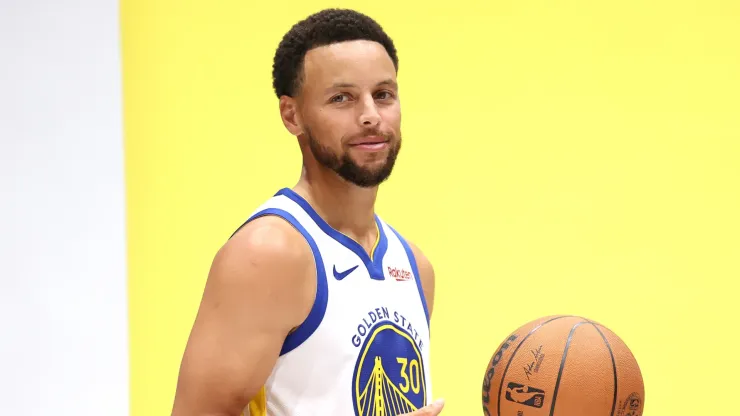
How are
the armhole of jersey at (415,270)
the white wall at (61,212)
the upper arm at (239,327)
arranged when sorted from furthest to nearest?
1. the white wall at (61,212)
2. the armhole of jersey at (415,270)
3. the upper arm at (239,327)

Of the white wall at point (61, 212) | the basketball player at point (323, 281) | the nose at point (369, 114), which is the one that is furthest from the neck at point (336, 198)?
the white wall at point (61, 212)

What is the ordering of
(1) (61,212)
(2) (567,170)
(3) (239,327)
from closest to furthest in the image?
(3) (239,327), (1) (61,212), (2) (567,170)

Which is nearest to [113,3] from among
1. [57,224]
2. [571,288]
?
[57,224]

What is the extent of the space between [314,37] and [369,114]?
0.17 meters

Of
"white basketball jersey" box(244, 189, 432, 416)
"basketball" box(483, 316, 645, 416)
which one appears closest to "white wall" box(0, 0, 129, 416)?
"white basketball jersey" box(244, 189, 432, 416)

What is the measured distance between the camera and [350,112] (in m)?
1.66

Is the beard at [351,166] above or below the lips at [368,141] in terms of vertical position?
below

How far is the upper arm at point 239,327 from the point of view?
1491 mm

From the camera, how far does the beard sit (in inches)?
65.4

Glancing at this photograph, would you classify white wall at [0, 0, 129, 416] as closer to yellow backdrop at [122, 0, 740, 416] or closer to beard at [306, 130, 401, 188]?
yellow backdrop at [122, 0, 740, 416]

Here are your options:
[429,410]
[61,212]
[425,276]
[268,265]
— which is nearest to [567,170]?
[425,276]

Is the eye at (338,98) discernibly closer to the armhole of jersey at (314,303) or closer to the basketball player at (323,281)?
the basketball player at (323,281)

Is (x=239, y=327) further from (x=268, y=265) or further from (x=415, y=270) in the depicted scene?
(x=415, y=270)

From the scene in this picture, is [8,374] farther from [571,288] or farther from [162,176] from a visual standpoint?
[571,288]
